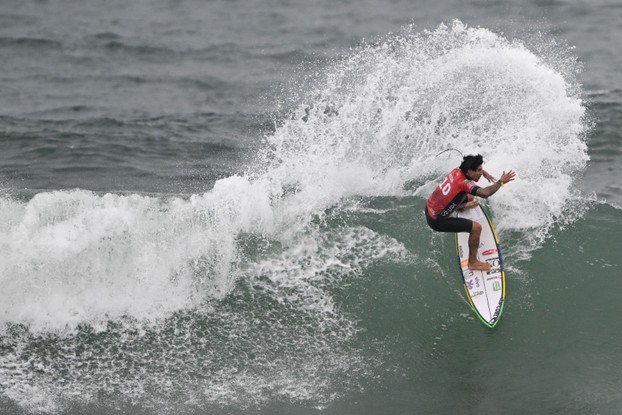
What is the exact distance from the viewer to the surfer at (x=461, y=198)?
11109 millimetres

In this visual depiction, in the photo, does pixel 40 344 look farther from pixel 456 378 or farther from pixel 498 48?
pixel 498 48

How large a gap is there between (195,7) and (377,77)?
38.1 feet

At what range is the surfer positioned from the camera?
11109 mm

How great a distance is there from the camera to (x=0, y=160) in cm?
1705

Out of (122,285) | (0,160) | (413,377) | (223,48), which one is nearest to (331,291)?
(413,377)

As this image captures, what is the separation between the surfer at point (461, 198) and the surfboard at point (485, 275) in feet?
0.41

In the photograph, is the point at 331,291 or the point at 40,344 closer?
the point at 40,344

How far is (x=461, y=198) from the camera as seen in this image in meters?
11.4

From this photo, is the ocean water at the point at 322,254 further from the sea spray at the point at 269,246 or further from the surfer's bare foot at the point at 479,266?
the surfer's bare foot at the point at 479,266

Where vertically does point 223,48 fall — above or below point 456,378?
above

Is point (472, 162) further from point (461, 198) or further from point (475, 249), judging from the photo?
point (475, 249)

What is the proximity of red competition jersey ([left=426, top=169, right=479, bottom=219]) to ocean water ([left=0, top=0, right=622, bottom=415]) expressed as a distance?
1.16 metres

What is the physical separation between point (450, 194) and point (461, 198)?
165mm

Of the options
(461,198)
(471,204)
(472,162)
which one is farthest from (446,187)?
(471,204)
